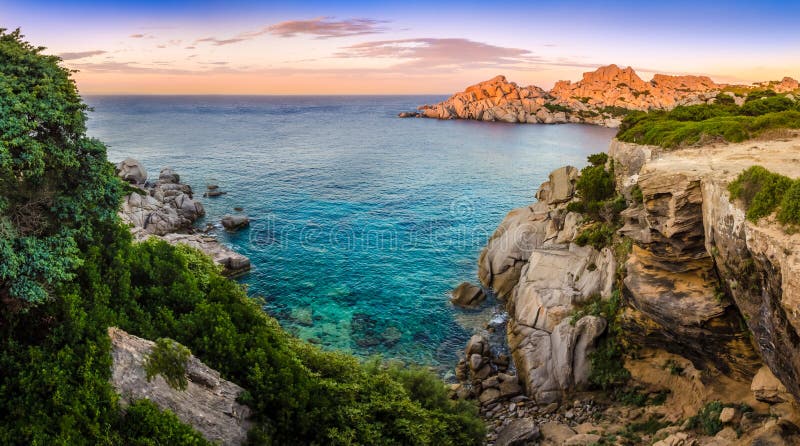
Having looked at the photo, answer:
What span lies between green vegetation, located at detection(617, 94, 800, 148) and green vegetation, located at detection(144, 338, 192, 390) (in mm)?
30228

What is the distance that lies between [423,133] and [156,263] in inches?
5014

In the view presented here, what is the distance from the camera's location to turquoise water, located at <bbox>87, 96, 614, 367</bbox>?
119 ft

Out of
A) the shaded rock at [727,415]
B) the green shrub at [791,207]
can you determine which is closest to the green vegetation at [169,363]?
the green shrub at [791,207]

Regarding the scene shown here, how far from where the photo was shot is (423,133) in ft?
467

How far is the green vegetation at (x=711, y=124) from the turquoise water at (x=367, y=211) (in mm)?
19152

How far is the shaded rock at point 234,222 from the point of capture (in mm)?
54062

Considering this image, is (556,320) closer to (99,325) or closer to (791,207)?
(791,207)

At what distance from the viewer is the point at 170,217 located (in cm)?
5347

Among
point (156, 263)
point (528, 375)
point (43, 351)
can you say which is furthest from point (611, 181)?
point (43, 351)

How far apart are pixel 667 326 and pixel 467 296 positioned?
17.8m

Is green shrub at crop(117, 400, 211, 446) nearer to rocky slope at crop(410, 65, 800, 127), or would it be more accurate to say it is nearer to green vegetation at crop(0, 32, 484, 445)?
green vegetation at crop(0, 32, 484, 445)

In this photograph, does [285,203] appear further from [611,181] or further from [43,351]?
[43,351]

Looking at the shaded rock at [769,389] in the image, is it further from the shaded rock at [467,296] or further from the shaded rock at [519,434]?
the shaded rock at [467,296]

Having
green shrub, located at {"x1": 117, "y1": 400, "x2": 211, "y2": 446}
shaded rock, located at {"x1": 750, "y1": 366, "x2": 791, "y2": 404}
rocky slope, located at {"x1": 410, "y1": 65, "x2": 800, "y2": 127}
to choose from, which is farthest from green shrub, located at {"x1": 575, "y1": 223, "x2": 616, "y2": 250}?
rocky slope, located at {"x1": 410, "y1": 65, "x2": 800, "y2": 127}
